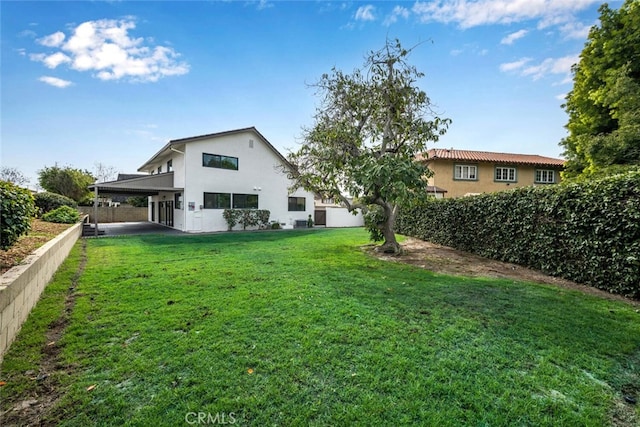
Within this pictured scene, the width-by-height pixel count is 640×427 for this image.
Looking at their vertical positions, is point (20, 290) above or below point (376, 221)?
below

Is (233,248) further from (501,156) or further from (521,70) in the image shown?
(501,156)

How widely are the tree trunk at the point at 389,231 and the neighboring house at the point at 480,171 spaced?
1194cm

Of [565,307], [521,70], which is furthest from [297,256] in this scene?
[521,70]

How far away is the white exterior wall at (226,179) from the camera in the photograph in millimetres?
16953

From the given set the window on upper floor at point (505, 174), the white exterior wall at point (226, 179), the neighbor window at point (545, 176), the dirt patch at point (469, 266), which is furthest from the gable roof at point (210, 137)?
the neighbor window at point (545, 176)

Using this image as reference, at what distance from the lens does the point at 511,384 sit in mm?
2615

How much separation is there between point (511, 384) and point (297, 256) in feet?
22.5

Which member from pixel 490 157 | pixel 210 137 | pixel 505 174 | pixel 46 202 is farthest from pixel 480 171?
pixel 46 202

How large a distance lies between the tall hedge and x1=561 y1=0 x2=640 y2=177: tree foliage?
6.39m

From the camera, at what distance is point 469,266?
798cm

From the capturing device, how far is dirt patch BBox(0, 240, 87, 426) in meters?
2.15

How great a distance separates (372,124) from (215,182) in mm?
11460

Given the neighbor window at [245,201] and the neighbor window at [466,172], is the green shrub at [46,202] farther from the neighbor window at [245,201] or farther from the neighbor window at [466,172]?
the neighbor window at [466,172]

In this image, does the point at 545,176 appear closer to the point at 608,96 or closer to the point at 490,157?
the point at 490,157
